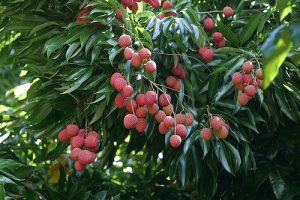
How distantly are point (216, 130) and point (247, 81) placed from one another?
0.16 meters

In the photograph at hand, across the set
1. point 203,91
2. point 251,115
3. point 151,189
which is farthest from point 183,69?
point 151,189

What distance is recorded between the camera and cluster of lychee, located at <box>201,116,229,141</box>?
1500 millimetres

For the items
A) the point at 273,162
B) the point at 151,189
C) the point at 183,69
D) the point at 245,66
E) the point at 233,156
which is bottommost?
the point at 151,189

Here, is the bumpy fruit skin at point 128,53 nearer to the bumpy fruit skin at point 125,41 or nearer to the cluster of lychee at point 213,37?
the bumpy fruit skin at point 125,41

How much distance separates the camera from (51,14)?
71.3 inches

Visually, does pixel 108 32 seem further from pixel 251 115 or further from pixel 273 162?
pixel 273 162

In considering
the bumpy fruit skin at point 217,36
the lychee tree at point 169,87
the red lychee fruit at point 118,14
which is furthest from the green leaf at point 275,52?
the bumpy fruit skin at point 217,36

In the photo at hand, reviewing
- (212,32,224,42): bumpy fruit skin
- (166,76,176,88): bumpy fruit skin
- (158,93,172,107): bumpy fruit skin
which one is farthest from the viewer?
(212,32,224,42): bumpy fruit skin

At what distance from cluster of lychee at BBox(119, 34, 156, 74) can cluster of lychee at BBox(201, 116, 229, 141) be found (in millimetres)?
235

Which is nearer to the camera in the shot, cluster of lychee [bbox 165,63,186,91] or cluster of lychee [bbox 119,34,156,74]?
cluster of lychee [bbox 119,34,156,74]

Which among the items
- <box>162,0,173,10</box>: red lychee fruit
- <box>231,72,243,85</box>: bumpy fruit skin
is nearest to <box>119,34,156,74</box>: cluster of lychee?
<box>231,72,243,85</box>: bumpy fruit skin

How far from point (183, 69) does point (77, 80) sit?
0.36 m

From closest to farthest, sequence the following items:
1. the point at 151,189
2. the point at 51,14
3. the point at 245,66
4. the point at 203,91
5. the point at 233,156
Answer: the point at 245,66 → the point at 233,156 → the point at 203,91 → the point at 51,14 → the point at 151,189

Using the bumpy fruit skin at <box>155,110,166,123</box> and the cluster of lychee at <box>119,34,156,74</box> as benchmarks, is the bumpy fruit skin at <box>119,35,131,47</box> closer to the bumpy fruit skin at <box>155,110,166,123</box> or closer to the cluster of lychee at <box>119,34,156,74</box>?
the cluster of lychee at <box>119,34,156,74</box>
